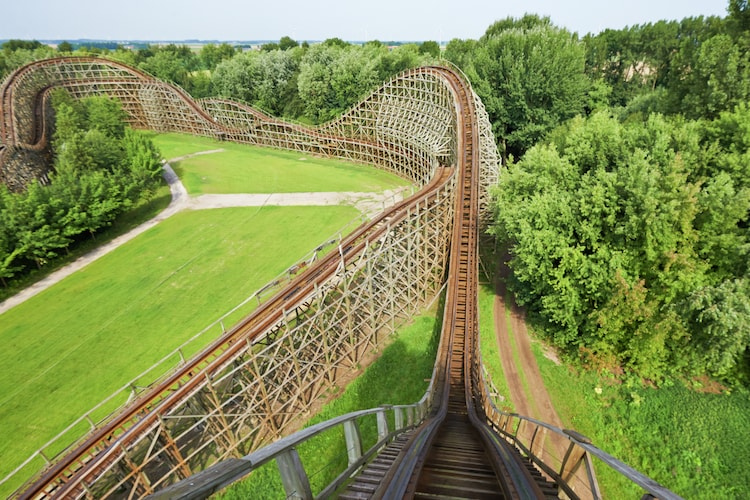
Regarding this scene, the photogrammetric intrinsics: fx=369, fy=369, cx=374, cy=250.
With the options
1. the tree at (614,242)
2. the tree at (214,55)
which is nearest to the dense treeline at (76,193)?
the tree at (614,242)

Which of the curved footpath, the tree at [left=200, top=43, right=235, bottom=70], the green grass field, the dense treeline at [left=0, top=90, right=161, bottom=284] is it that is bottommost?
the green grass field

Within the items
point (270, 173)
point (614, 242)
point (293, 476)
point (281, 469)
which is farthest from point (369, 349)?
point (270, 173)

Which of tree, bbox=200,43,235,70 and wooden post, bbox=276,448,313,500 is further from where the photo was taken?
tree, bbox=200,43,235,70

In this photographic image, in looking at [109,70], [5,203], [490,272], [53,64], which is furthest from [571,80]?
[53,64]

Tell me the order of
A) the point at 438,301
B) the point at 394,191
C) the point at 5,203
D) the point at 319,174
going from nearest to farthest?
the point at 438,301
the point at 5,203
the point at 394,191
the point at 319,174

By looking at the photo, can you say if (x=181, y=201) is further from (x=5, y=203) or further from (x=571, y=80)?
(x=571, y=80)

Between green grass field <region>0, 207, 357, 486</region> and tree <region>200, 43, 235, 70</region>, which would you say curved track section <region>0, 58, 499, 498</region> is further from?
tree <region>200, 43, 235, 70</region>

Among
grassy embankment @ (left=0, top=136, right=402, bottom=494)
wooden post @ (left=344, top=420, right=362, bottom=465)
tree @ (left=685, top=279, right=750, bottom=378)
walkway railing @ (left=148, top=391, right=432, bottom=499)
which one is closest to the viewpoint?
walkway railing @ (left=148, top=391, right=432, bottom=499)

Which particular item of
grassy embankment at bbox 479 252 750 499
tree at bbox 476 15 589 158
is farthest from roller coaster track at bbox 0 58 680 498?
tree at bbox 476 15 589 158
